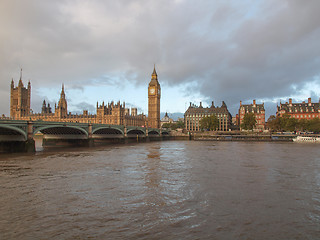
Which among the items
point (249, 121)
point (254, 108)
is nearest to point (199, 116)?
point (254, 108)

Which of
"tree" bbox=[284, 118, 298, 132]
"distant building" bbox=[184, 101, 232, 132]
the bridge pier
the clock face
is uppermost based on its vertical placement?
the clock face

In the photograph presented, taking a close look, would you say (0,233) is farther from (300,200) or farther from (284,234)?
(300,200)

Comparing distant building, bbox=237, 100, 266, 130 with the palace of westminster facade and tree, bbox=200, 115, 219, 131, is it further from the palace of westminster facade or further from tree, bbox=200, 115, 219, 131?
tree, bbox=200, 115, 219, 131

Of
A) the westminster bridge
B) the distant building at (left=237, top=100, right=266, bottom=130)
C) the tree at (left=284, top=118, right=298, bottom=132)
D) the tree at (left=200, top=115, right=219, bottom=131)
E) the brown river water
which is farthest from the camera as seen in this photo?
the distant building at (left=237, top=100, right=266, bottom=130)

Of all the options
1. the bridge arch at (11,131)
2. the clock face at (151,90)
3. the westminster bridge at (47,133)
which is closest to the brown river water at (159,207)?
the bridge arch at (11,131)

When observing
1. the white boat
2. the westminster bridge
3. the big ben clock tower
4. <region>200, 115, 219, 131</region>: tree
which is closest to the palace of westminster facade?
the big ben clock tower

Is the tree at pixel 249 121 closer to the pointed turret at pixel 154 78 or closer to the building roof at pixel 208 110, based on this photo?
the building roof at pixel 208 110

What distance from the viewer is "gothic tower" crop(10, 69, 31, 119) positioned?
14225 centimetres

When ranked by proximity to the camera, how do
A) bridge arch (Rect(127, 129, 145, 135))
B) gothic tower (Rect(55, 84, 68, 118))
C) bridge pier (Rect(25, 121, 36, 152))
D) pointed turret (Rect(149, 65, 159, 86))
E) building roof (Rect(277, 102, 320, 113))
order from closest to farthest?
bridge pier (Rect(25, 121, 36, 152)) < bridge arch (Rect(127, 129, 145, 135)) < building roof (Rect(277, 102, 320, 113)) < gothic tower (Rect(55, 84, 68, 118)) < pointed turret (Rect(149, 65, 159, 86))

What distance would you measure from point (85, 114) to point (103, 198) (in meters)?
127

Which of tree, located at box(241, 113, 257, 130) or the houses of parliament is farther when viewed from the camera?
the houses of parliament

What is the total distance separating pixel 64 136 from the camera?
176 feet

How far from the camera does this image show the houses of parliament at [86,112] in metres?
126

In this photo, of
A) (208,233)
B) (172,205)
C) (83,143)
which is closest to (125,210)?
(172,205)
